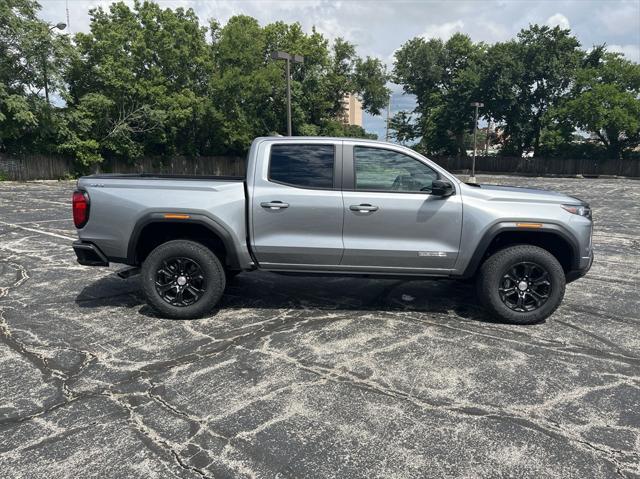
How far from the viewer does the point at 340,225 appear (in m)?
5.00

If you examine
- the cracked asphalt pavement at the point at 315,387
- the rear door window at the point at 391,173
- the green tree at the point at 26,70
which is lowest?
the cracked asphalt pavement at the point at 315,387

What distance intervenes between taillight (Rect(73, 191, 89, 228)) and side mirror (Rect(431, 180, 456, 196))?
3537 millimetres

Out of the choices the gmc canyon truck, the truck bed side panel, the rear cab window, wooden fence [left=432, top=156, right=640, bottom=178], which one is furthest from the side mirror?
wooden fence [left=432, top=156, right=640, bottom=178]

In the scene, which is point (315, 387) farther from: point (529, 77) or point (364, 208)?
point (529, 77)

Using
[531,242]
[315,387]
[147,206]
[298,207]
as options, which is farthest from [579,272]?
[147,206]

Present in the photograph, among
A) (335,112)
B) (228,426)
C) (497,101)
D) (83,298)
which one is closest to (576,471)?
(228,426)

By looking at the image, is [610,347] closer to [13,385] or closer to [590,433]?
[590,433]

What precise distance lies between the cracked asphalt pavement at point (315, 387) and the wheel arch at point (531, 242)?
67cm

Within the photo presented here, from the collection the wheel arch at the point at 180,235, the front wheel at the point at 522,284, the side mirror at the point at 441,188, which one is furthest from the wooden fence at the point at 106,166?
the front wheel at the point at 522,284

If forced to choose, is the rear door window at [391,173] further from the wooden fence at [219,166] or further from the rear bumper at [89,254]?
the wooden fence at [219,166]

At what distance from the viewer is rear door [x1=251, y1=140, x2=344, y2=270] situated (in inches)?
196

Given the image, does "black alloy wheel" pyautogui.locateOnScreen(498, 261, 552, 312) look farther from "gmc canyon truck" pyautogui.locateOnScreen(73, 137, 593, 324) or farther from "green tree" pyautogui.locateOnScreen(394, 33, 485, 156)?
"green tree" pyautogui.locateOnScreen(394, 33, 485, 156)

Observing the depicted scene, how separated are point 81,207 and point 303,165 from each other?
233cm

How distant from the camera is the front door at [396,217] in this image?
4.96 m
